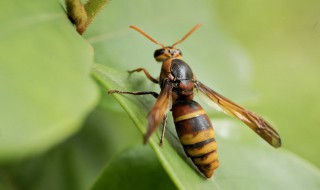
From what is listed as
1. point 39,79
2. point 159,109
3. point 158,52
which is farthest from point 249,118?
point 39,79

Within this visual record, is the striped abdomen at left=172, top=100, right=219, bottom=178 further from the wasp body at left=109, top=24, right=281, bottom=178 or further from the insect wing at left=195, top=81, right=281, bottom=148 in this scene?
the insect wing at left=195, top=81, right=281, bottom=148

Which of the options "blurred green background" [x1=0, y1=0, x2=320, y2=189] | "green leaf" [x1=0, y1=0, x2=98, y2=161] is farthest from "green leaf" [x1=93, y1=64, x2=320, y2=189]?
"green leaf" [x1=0, y1=0, x2=98, y2=161]

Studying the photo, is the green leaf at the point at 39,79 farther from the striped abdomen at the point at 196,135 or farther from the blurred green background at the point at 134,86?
the striped abdomen at the point at 196,135

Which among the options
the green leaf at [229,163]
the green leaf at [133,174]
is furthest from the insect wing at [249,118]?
the green leaf at [133,174]

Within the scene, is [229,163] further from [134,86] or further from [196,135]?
[134,86]

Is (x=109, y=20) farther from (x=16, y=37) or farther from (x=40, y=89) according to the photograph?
(x=40, y=89)

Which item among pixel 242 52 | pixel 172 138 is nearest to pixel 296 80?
pixel 242 52
